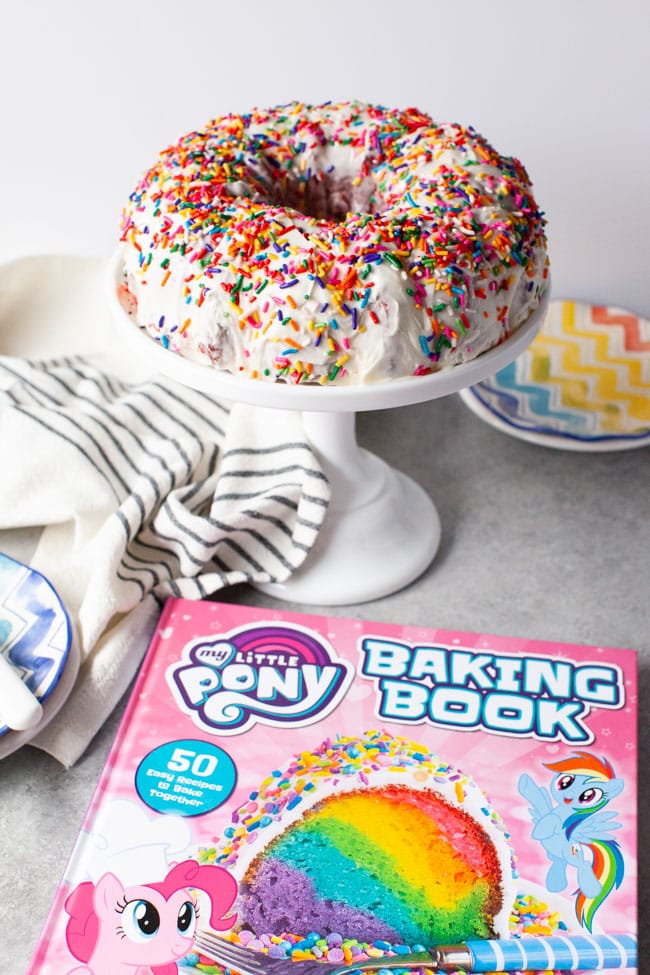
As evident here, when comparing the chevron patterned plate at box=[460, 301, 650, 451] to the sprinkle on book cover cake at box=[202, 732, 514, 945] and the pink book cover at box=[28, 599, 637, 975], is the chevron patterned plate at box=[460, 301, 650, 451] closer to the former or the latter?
the pink book cover at box=[28, 599, 637, 975]

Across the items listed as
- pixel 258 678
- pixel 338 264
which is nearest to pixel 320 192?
pixel 338 264

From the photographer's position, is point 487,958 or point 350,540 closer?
point 487,958

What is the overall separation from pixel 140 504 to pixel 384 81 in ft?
2.20

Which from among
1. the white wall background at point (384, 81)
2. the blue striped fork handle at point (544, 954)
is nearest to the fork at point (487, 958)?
the blue striped fork handle at point (544, 954)

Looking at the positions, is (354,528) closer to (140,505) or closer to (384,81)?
(140,505)

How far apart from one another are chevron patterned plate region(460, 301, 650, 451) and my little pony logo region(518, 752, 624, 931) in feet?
1.71

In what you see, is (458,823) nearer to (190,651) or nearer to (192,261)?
(190,651)

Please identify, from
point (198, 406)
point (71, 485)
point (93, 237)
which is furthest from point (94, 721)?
point (93, 237)

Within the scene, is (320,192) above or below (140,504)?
above

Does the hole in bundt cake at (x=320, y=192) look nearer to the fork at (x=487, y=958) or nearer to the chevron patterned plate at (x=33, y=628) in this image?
the chevron patterned plate at (x=33, y=628)

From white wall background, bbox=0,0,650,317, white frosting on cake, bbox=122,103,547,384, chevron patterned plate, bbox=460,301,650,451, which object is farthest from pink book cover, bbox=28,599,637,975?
white wall background, bbox=0,0,650,317

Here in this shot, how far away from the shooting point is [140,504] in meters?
1.20

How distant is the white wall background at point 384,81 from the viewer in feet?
4.64

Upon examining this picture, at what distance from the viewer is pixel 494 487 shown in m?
1.39
